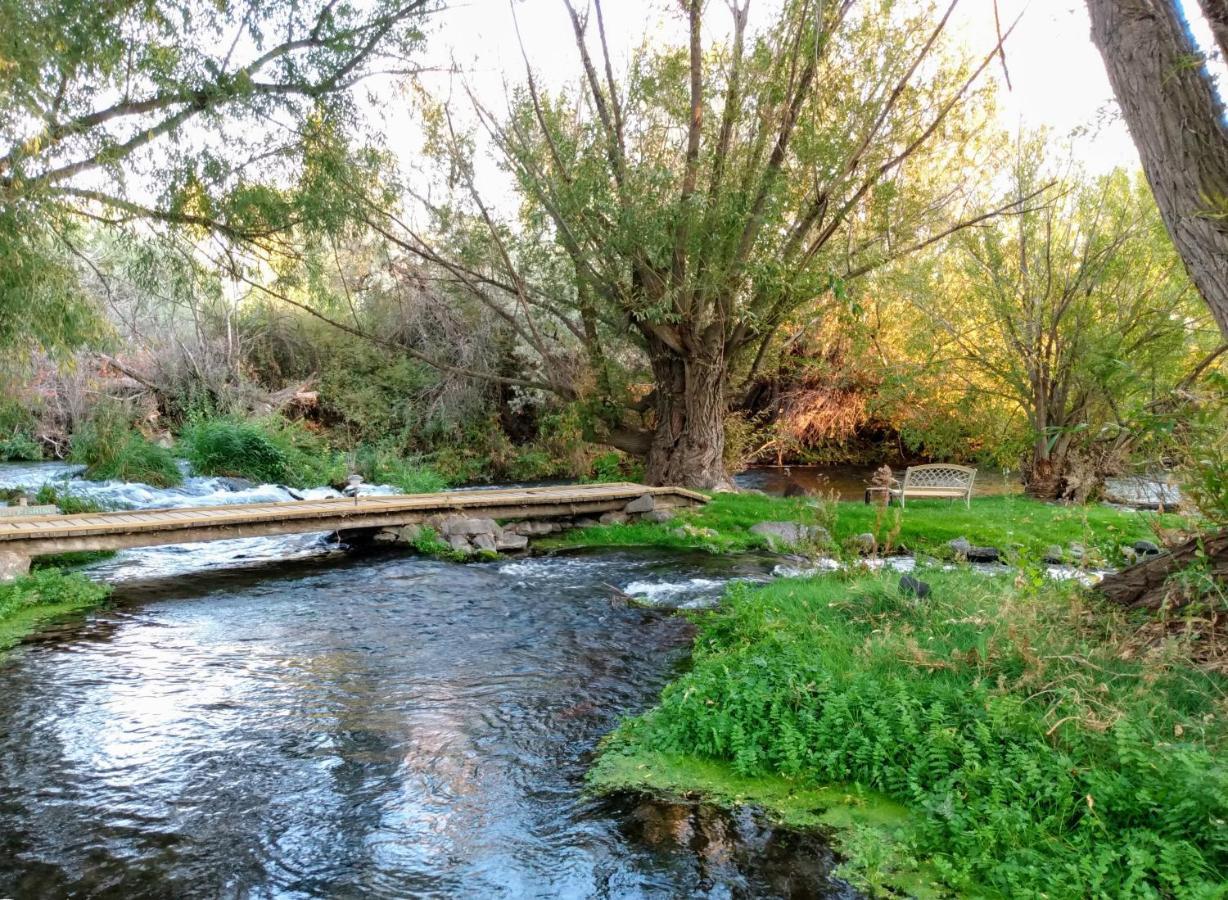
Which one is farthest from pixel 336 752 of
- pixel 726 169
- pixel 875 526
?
pixel 726 169

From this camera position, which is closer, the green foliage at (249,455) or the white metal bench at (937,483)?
the white metal bench at (937,483)

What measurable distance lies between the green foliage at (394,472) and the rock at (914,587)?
1121 cm

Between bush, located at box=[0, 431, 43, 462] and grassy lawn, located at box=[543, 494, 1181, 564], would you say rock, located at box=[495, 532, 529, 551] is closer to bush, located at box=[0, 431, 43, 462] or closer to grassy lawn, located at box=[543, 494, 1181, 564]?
grassy lawn, located at box=[543, 494, 1181, 564]

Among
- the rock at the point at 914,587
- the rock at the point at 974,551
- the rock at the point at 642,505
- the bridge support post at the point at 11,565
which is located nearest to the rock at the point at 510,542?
the rock at the point at 642,505

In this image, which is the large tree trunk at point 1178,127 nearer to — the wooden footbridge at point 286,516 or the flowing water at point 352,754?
the flowing water at point 352,754

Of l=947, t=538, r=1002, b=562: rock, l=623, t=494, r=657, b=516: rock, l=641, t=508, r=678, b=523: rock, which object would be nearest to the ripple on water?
l=641, t=508, r=678, b=523: rock

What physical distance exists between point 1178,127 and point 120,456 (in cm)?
1620

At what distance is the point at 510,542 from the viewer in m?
12.1

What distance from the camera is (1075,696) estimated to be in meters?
4.15

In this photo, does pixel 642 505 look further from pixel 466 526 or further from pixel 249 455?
pixel 249 455

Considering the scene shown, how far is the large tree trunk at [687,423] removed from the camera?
14898 millimetres

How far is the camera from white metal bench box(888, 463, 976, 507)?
47.5ft

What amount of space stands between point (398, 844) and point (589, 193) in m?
10.3

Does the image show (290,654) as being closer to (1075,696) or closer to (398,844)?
(398,844)
